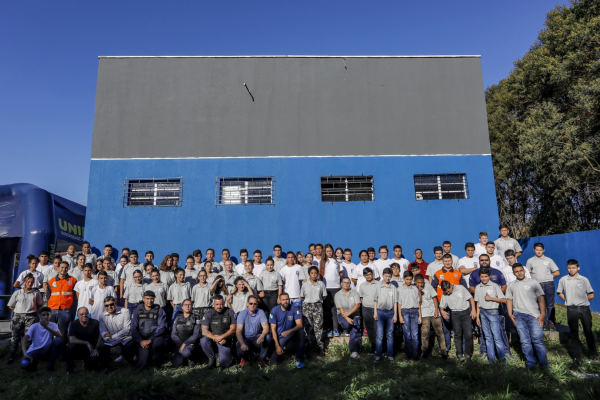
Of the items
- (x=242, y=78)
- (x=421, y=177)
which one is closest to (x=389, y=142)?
(x=421, y=177)

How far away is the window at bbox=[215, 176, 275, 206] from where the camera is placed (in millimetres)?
11820

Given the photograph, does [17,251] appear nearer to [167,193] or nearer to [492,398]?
[167,193]

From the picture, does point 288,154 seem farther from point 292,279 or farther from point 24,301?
point 24,301

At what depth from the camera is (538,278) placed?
8.08 m

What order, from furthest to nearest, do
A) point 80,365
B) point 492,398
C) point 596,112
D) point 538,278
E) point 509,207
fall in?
1. point 509,207
2. point 596,112
3. point 538,278
4. point 80,365
5. point 492,398

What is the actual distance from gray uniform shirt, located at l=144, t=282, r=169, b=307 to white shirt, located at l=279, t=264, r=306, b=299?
7.77ft

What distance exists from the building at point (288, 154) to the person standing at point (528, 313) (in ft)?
15.9

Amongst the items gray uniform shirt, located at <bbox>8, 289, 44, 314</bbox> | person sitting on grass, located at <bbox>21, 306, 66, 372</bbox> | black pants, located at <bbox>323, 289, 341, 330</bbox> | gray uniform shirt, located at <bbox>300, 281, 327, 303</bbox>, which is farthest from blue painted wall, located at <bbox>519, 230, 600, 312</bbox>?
gray uniform shirt, located at <bbox>8, 289, 44, 314</bbox>

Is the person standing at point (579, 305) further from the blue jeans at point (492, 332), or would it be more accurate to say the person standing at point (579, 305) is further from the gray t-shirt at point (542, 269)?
the blue jeans at point (492, 332)

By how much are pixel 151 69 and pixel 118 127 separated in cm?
206

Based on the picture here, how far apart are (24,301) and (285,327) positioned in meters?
5.20

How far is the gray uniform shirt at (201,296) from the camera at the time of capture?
26.0 ft

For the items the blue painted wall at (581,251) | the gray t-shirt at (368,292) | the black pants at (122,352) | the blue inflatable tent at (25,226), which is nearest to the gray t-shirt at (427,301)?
the gray t-shirt at (368,292)

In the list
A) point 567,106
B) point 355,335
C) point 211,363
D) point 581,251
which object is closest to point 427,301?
point 355,335
